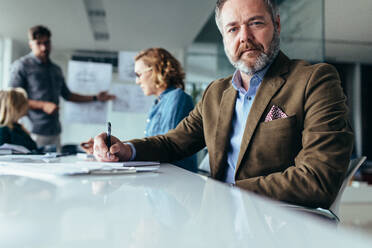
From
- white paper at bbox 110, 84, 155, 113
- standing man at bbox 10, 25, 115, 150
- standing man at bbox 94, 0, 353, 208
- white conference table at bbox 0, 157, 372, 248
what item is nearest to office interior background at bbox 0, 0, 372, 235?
white paper at bbox 110, 84, 155, 113

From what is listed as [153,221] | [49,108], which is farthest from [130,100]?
[153,221]

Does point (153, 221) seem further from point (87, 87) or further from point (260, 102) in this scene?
point (87, 87)

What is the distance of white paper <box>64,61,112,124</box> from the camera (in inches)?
Answer: 128

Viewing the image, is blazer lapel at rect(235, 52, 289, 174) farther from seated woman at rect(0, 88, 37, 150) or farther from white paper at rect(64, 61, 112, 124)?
white paper at rect(64, 61, 112, 124)

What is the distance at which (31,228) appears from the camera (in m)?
0.30

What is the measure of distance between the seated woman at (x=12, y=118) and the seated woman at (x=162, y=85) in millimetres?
1001

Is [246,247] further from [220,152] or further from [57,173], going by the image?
[220,152]

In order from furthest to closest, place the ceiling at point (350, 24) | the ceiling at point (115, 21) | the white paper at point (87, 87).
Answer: the ceiling at point (115, 21), the white paper at point (87, 87), the ceiling at point (350, 24)

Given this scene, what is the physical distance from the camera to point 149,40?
218 inches

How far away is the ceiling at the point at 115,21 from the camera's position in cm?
447

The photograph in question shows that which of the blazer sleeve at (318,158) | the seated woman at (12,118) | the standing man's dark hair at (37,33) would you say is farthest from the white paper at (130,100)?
the blazer sleeve at (318,158)

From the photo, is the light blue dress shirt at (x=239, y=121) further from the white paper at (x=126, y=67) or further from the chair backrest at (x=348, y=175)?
the white paper at (x=126, y=67)

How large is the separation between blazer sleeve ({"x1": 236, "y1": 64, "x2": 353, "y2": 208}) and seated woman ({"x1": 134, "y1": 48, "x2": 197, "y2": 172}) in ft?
3.47

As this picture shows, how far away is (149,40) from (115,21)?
0.77m
